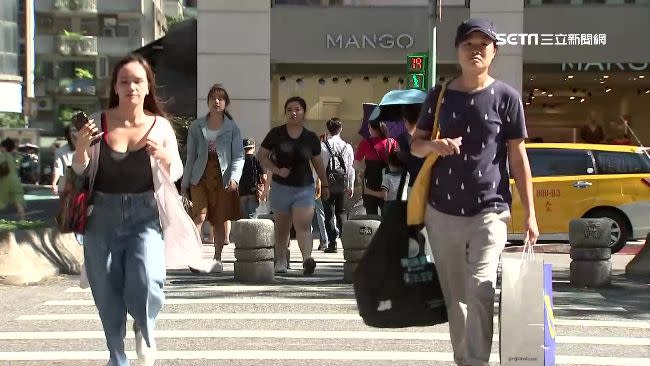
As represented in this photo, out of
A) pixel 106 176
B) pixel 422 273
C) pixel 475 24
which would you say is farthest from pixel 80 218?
pixel 475 24

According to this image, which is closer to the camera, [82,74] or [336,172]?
[336,172]

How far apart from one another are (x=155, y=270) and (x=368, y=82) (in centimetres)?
1788

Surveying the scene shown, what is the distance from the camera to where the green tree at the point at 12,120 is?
86.6 metres

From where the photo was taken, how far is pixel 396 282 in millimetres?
5910

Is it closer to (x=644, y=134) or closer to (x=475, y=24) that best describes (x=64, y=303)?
(x=475, y=24)

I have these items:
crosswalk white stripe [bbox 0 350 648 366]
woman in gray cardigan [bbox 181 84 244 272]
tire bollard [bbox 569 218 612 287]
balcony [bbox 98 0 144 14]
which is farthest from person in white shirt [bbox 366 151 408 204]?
balcony [bbox 98 0 144 14]

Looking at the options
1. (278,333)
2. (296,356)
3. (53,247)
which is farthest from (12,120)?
(296,356)

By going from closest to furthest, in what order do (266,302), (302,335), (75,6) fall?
(302,335), (266,302), (75,6)

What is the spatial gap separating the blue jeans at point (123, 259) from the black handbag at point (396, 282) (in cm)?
108

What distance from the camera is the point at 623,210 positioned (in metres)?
16.6

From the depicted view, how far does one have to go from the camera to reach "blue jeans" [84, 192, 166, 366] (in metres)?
5.96

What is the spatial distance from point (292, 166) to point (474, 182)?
553 centimetres

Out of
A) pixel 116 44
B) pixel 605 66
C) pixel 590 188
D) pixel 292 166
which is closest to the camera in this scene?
pixel 292 166

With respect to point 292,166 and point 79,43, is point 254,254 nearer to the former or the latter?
point 292,166
